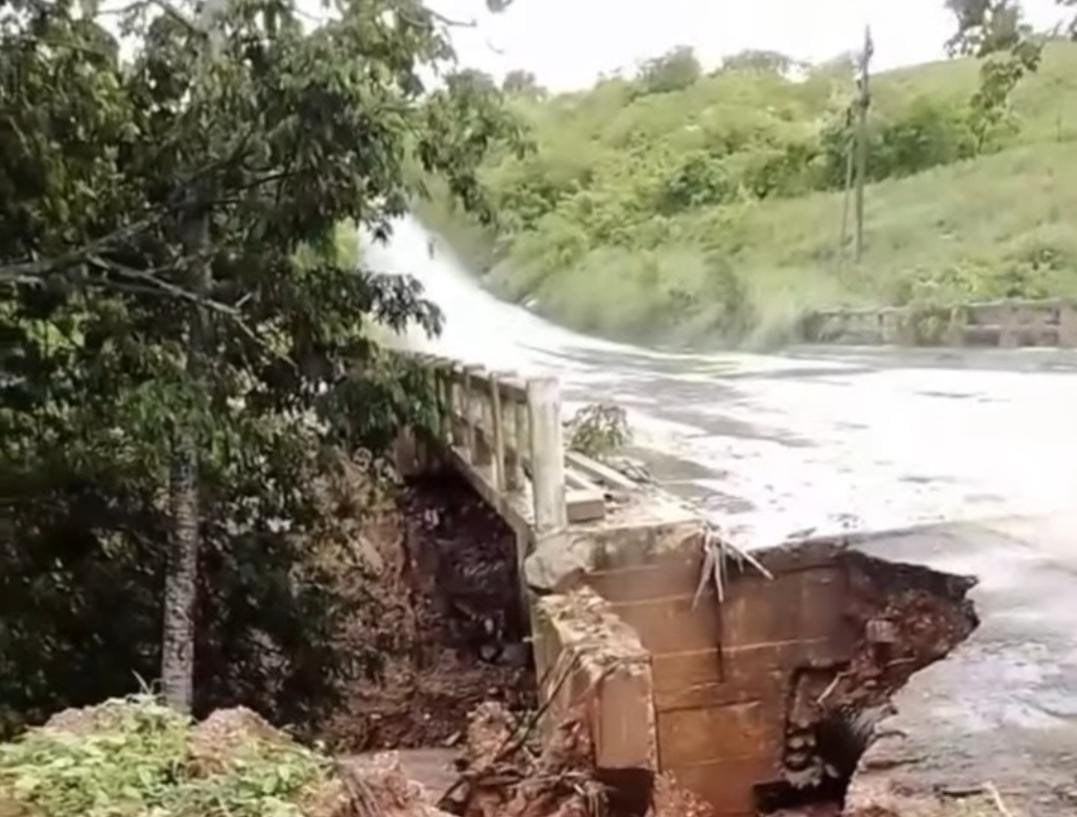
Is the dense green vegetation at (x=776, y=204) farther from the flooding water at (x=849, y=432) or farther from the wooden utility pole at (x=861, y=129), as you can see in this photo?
the flooding water at (x=849, y=432)

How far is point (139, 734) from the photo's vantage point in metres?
3.55

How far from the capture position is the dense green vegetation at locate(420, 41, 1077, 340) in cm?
3017

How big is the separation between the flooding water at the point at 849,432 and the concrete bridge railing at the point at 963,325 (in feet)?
2.70

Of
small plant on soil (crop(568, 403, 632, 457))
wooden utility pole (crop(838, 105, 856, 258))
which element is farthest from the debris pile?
wooden utility pole (crop(838, 105, 856, 258))

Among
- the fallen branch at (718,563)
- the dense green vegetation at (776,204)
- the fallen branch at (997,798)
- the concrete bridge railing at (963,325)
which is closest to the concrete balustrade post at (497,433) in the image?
the fallen branch at (718,563)

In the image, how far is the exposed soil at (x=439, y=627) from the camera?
1082cm

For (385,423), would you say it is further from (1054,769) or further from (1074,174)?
(1074,174)

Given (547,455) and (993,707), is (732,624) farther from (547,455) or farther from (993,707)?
(993,707)

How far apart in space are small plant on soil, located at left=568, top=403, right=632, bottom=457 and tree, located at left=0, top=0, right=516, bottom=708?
166 cm

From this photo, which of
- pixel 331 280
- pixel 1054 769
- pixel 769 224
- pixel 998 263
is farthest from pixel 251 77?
pixel 769 224

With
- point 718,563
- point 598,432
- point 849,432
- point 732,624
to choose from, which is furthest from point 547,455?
point 849,432

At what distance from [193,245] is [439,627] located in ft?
18.1

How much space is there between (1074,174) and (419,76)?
1153 inches

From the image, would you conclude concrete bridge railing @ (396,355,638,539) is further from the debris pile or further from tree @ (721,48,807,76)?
tree @ (721,48,807,76)
